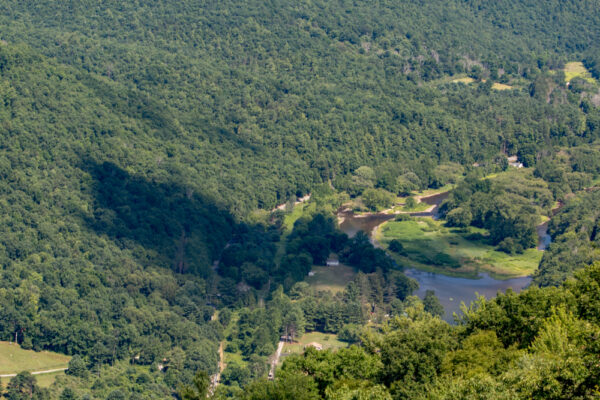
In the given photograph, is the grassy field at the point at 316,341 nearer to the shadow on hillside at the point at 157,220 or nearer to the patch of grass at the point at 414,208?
the shadow on hillside at the point at 157,220

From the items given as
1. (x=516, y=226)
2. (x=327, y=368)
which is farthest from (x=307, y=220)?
(x=327, y=368)

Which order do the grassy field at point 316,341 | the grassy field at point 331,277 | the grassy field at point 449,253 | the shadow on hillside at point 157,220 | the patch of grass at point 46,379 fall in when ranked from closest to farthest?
the patch of grass at point 46,379, the grassy field at point 316,341, the grassy field at point 331,277, the shadow on hillside at point 157,220, the grassy field at point 449,253

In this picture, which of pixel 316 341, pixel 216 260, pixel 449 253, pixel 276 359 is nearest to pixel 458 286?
pixel 449 253

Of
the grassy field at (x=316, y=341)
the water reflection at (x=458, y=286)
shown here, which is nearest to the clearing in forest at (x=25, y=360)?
the grassy field at (x=316, y=341)

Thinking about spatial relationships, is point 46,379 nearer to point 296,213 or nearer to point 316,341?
point 316,341

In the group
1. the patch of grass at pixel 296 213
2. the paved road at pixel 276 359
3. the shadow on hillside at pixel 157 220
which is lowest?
A: the paved road at pixel 276 359

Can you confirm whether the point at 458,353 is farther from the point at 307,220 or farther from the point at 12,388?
the point at 307,220

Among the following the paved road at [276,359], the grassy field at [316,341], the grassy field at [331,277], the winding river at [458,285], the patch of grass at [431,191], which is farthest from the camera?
the patch of grass at [431,191]
